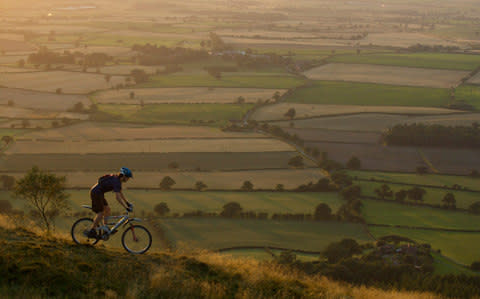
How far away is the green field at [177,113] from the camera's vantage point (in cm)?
7294

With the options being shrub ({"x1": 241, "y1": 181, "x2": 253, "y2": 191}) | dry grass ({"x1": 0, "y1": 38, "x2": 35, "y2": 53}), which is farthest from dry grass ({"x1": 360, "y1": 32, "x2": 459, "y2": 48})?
shrub ({"x1": 241, "y1": 181, "x2": 253, "y2": 191})

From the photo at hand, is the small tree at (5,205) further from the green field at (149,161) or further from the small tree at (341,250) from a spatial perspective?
the small tree at (341,250)

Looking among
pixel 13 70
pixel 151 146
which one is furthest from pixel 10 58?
pixel 151 146

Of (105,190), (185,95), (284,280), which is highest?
(185,95)

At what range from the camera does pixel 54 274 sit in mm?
13680

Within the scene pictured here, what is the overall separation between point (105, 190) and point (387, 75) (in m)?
102

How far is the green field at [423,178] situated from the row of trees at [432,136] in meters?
11.5

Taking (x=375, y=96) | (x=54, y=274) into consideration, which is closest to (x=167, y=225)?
(x=54, y=274)

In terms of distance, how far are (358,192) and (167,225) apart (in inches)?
721

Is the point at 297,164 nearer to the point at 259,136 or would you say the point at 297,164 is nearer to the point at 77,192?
the point at 259,136

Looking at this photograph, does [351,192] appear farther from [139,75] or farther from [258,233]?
[139,75]

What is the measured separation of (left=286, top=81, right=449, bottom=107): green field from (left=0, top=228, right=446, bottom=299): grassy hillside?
234 ft

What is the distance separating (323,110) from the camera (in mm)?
80625

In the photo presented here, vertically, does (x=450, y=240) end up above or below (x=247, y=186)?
below
